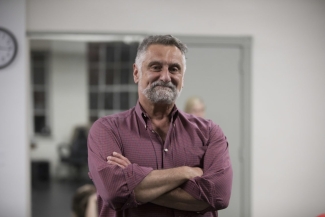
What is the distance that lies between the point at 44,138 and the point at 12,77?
4.31 meters

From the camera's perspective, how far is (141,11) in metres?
3.29

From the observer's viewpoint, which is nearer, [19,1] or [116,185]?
[116,185]

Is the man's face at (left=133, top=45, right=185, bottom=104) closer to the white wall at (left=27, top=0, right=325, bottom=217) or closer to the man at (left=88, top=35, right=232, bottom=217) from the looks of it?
the man at (left=88, top=35, right=232, bottom=217)

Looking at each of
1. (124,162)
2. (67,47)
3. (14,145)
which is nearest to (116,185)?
(124,162)

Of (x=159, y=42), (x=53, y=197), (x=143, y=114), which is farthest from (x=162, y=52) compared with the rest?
(x=53, y=197)

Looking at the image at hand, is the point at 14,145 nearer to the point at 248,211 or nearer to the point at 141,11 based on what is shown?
the point at 141,11

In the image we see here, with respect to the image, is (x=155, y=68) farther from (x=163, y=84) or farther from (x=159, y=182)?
(x=159, y=182)

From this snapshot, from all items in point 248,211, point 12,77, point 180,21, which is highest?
point 180,21

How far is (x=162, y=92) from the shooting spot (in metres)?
1.47

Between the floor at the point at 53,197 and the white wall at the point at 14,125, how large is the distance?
1502 mm

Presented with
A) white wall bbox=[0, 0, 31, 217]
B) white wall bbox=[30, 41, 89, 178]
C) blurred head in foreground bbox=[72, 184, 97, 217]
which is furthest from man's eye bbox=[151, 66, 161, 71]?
white wall bbox=[30, 41, 89, 178]

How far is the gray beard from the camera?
1467 mm

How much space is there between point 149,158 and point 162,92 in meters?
0.25

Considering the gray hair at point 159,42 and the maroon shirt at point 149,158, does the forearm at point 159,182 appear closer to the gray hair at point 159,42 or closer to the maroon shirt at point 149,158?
the maroon shirt at point 149,158
